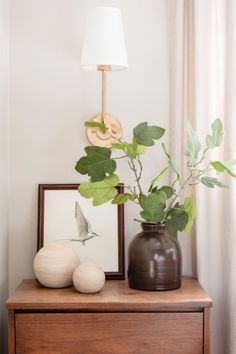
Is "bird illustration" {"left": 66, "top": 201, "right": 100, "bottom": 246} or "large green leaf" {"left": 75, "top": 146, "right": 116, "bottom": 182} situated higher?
"large green leaf" {"left": 75, "top": 146, "right": 116, "bottom": 182}

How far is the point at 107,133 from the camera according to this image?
2.42 metres

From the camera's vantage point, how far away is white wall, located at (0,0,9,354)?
7.66ft

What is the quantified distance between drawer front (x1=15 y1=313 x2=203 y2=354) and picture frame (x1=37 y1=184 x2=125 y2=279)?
1.32 feet

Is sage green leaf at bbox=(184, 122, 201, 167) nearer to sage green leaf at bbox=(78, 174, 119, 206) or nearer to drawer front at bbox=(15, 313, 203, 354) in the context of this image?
sage green leaf at bbox=(78, 174, 119, 206)

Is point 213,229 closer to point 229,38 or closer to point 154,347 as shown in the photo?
point 154,347

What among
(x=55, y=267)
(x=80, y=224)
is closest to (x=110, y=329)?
(x=55, y=267)

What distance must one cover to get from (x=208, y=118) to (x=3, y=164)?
0.76 meters

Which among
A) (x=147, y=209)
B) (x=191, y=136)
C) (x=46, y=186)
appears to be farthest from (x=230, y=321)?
(x=46, y=186)

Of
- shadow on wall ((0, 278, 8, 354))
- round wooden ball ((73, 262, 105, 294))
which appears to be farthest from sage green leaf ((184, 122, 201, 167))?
shadow on wall ((0, 278, 8, 354))

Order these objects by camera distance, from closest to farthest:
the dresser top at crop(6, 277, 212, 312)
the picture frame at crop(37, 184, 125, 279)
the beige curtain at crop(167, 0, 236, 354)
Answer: the dresser top at crop(6, 277, 212, 312)
the beige curtain at crop(167, 0, 236, 354)
the picture frame at crop(37, 184, 125, 279)

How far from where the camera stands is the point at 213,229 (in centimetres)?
234

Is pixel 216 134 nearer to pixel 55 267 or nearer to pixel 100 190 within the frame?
pixel 100 190

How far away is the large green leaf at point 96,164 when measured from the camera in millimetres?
2100

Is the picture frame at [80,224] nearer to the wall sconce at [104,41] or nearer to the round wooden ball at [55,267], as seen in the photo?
the round wooden ball at [55,267]
